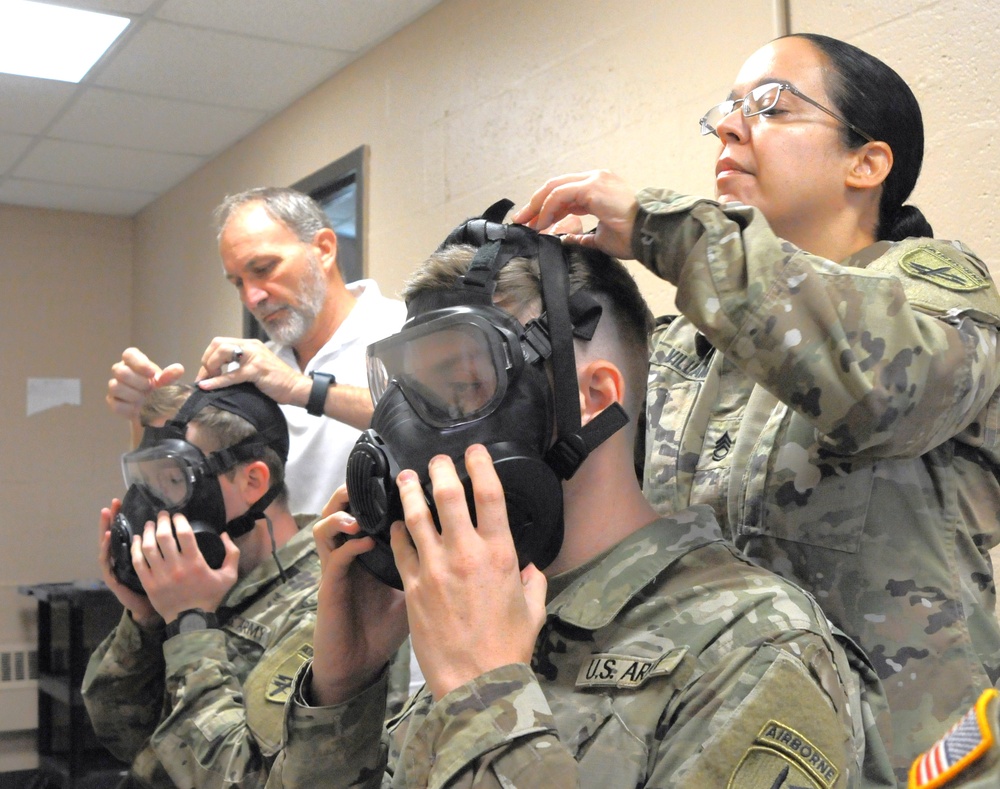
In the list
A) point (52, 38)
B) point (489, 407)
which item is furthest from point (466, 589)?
point (52, 38)

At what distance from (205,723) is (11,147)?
13.7 feet

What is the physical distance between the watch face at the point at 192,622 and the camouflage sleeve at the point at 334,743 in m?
0.71

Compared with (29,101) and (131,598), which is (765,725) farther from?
(29,101)

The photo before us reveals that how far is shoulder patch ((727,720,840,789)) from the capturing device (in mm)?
966

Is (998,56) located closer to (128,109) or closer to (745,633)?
(745,633)

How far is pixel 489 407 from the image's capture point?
1.17 meters

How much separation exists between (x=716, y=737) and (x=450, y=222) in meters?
2.79

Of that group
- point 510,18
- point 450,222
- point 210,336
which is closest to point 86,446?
point 210,336

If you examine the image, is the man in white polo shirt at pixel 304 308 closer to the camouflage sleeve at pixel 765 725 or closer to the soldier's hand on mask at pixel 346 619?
the soldier's hand on mask at pixel 346 619

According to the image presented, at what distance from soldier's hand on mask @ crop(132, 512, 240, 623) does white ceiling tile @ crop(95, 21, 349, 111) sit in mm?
2410

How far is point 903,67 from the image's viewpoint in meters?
2.10

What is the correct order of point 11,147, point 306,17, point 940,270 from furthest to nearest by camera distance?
point 11,147 → point 306,17 → point 940,270

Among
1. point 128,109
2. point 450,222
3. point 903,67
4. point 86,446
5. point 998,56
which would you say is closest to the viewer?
point 998,56

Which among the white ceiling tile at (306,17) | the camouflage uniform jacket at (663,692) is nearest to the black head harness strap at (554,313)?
the camouflage uniform jacket at (663,692)
